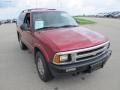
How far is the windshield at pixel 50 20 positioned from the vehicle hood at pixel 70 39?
Answer: 1.35ft

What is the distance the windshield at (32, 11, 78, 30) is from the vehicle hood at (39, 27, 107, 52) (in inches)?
16.2

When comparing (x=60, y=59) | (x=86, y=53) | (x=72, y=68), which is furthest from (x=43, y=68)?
(x=86, y=53)

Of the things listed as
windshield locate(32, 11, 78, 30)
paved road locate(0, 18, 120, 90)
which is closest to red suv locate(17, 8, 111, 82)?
windshield locate(32, 11, 78, 30)

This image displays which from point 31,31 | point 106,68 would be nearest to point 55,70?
point 31,31

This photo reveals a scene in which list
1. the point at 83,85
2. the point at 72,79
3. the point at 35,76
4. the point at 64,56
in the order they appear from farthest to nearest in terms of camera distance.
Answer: the point at 35,76 → the point at 72,79 → the point at 83,85 → the point at 64,56

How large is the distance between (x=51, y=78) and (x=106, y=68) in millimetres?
1901

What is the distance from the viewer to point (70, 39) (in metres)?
4.05

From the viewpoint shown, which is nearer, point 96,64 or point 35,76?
point 96,64

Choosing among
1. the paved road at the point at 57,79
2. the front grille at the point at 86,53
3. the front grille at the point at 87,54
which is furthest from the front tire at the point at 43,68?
the front grille at the point at 87,54

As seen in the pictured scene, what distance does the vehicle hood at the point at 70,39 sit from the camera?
378 centimetres

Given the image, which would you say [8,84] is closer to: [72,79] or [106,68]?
[72,79]

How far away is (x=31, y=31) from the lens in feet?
16.7

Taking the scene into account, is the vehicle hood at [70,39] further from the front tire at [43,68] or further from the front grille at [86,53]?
the front tire at [43,68]

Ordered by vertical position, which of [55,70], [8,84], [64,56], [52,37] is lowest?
[8,84]
